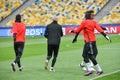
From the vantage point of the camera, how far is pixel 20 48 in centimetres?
1471

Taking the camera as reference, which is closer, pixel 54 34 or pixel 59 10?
pixel 54 34

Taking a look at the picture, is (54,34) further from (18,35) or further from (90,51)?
(90,51)

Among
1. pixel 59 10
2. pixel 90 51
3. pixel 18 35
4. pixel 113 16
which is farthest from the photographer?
pixel 59 10

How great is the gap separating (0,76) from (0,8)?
4809 centimetres

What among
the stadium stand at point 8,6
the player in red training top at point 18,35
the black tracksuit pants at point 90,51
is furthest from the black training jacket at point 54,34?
the stadium stand at point 8,6

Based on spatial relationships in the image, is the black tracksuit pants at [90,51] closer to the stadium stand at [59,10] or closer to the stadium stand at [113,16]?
the stadium stand at [113,16]

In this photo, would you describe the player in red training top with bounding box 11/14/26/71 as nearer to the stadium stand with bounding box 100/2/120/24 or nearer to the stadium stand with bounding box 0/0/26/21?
the stadium stand with bounding box 100/2/120/24

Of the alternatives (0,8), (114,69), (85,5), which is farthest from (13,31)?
(0,8)

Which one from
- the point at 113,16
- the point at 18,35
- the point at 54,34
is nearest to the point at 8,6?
the point at 113,16

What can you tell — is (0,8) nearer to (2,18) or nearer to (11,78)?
(2,18)

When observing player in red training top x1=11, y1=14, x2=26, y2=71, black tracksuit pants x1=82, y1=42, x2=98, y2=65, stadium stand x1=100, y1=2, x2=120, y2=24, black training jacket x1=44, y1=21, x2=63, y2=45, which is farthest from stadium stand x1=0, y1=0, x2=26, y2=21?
black tracksuit pants x1=82, y1=42, x2=98, y2=65

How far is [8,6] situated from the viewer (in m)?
60.0

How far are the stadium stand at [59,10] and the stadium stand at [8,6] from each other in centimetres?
180

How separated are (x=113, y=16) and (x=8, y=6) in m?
16.3
